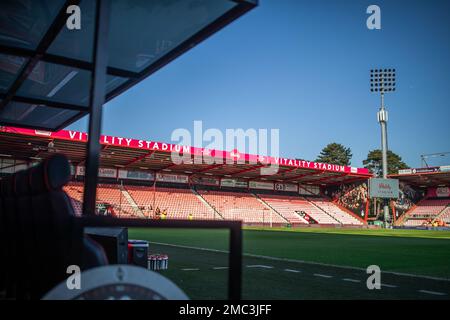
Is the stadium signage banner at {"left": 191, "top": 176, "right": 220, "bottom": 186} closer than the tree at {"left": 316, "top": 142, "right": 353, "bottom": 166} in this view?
Yes

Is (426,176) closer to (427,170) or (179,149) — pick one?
(427,170)

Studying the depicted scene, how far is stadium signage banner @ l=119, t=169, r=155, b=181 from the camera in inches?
1663

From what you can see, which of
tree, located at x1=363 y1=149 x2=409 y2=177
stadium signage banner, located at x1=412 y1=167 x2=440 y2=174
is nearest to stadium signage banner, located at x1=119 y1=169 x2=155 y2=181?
stadium signage banner, located at x1=412 y1=167 x2=440 y2=174

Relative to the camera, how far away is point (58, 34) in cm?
405

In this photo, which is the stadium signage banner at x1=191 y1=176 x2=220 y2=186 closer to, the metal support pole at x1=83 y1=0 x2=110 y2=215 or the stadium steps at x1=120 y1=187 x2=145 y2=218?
the stadium steps at x1=120 y1=187 x2=145 y2=218

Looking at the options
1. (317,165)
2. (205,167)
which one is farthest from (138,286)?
(317,165)

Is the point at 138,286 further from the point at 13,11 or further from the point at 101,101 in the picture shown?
the point at 13,11

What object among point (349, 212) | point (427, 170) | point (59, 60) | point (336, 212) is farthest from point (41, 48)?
point (349, 212)

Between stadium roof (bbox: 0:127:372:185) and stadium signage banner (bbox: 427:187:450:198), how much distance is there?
476 inches

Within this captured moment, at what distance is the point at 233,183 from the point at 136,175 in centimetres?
1249

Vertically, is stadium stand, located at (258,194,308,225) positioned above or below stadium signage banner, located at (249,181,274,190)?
below

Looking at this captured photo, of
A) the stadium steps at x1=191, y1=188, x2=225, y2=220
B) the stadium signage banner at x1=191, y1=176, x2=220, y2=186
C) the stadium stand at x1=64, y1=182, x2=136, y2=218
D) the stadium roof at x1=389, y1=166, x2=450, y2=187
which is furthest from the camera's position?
the stadium roof at x1=389, y1=166, x2=450, y2=187

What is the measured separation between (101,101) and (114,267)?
1499mm

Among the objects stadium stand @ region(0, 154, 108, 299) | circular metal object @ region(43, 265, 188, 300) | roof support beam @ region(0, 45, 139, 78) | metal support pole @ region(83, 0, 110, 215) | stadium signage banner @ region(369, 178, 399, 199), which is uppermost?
stadium signage banner @ region(369, 178, 399, 199)
